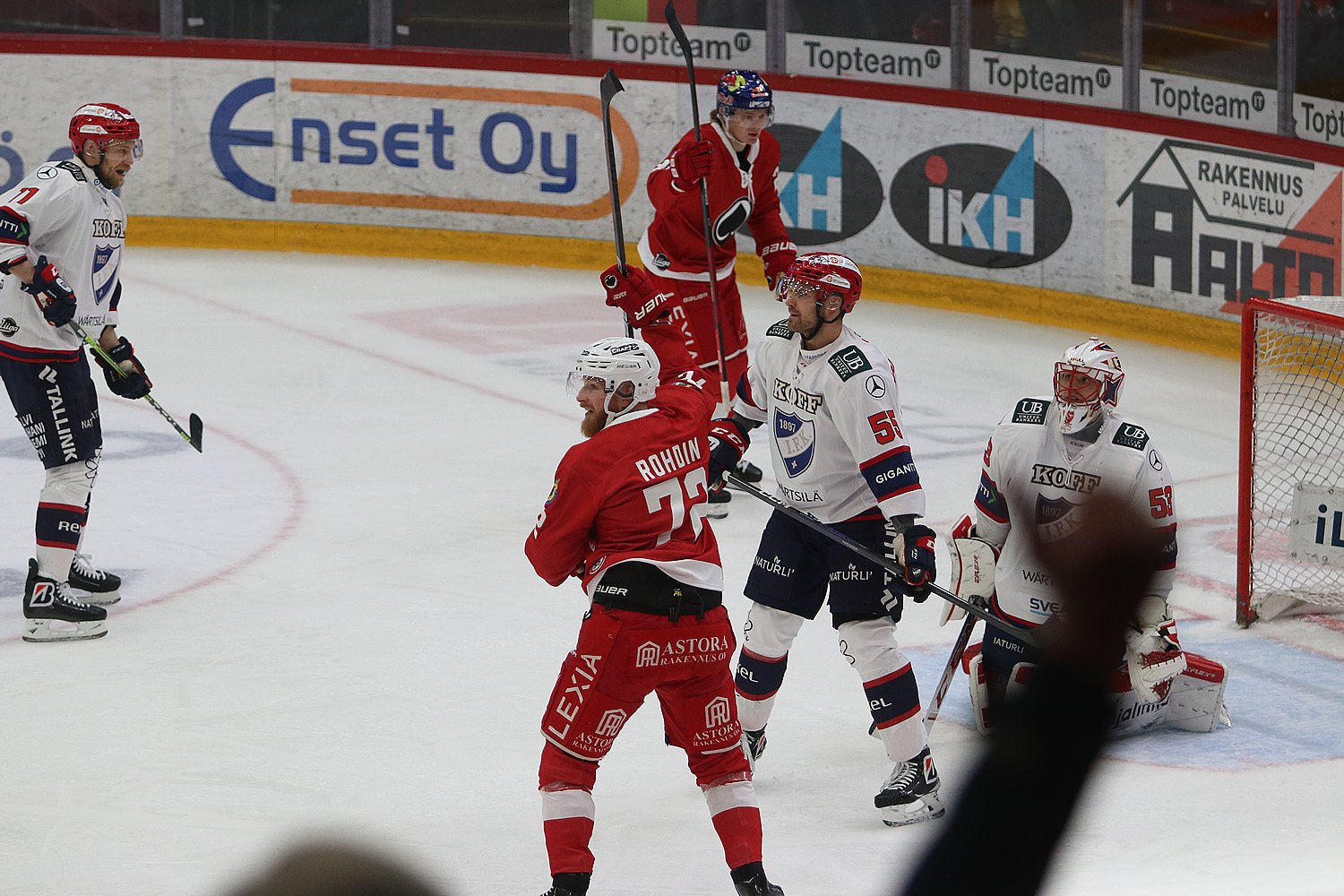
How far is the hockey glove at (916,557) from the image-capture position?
379cm

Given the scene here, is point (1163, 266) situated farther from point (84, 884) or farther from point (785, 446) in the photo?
point (84, 884)

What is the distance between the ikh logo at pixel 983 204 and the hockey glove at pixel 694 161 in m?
3.91

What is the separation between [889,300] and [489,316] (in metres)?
2.42

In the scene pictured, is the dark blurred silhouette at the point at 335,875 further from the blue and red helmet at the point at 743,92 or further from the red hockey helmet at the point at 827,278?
the blue and red helmet at the point at 743,92

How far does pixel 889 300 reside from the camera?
34.7 feet

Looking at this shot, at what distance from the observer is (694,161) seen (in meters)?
6.50

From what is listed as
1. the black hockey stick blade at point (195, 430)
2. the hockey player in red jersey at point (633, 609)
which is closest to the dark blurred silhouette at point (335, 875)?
the hockey player in red jersey at point (633, 609)

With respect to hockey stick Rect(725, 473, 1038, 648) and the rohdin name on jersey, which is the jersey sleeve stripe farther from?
the rohdin name on jersey

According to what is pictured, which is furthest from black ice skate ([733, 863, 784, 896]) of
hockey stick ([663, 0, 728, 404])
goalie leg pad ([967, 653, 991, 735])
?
hockey stick ([663, 0, 728, 404])

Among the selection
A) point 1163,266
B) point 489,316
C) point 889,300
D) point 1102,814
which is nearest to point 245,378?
point 489,316

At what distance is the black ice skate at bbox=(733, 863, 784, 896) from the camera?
329 centimetres

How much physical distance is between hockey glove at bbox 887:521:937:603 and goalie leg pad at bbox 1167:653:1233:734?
97 cm

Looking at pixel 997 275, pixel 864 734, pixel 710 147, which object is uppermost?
pixel 710 147

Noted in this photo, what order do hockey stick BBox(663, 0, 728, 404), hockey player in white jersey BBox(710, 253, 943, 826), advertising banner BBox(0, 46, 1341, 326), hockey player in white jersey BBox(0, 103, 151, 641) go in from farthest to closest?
advertising banner BBox(0, 46, 1341, 326)
hockey stick BBox(663, 0, 728, 404)
hockey player in white jersey BBox(0, 103, 151, 641)
hockey player in white jersey BBox(710, 253, 943, 826)
